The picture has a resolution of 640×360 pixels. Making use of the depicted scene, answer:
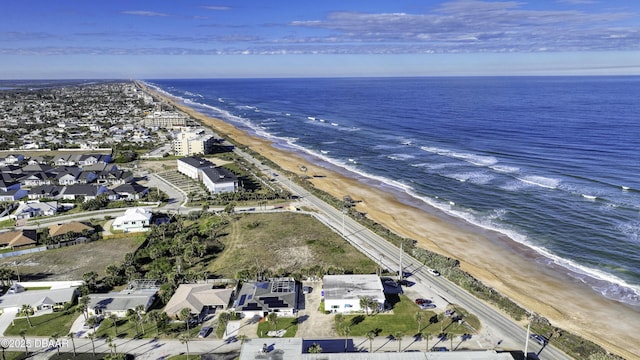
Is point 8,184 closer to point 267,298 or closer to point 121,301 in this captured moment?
point 121,301

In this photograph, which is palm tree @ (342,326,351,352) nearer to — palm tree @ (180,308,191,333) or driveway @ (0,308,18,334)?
palm tree @ (180,308,191,333)

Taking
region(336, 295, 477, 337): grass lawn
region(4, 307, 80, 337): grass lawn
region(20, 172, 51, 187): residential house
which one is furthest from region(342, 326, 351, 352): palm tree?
region(20, 172, 51, 187): residential house

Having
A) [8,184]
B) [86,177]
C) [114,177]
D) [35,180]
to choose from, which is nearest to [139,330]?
[114,177]

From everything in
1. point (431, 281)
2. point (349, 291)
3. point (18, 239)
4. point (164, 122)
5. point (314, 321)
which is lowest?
point (314, 321)

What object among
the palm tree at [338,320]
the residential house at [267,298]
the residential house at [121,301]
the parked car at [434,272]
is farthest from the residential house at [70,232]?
the parked car at [434,272]

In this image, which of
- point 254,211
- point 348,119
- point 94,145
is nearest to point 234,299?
point 254,211

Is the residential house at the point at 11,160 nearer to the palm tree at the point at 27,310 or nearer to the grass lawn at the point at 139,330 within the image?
the palm tree at the point at 27,310

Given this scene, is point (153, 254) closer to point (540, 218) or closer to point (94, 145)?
point (540, 218)
